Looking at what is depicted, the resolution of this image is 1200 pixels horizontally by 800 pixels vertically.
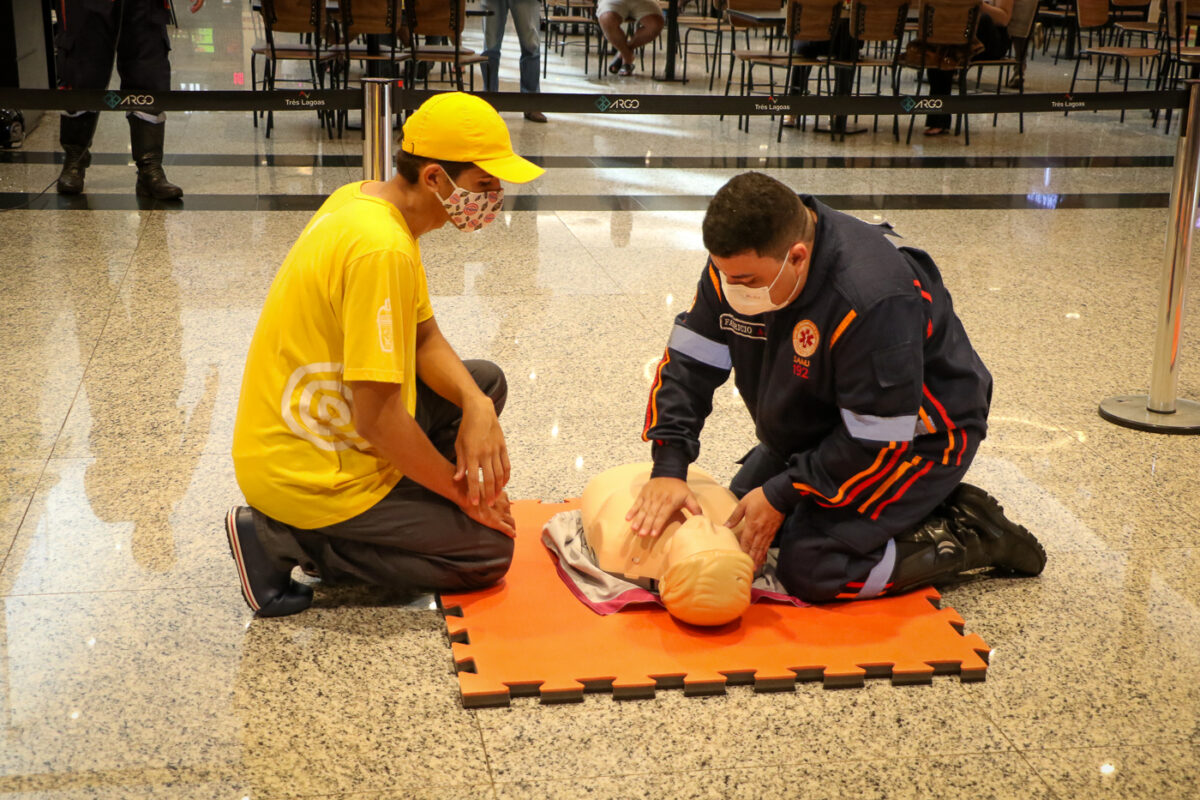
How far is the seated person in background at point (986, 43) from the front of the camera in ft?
27.8

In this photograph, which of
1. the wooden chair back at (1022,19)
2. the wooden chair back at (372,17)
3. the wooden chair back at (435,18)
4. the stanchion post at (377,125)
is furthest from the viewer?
the wooden chair back at (1022,19)

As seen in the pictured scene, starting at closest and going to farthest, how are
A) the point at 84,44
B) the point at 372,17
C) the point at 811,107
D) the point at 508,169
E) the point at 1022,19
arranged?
the point at 508,169, the point at 811,107, the point at 84,44, the point at 372,17, the point at 1022,19

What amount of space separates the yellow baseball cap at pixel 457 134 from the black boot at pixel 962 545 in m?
1.12

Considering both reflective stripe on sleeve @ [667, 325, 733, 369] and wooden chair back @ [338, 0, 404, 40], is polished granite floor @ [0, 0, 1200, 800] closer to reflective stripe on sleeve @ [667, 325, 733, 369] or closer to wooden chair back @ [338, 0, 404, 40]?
reflective stripe on sleeve @ [667, 325, 733, 369]

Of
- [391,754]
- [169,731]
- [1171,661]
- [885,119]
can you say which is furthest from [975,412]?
[885,119]

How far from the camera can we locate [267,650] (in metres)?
2.27

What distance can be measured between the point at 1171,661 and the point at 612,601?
1110mm

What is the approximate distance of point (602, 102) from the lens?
397 cm

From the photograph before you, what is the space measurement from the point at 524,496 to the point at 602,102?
163cm

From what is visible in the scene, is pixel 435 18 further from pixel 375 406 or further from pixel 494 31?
pixel 375 406

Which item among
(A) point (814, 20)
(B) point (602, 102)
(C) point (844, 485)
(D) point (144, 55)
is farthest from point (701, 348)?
(A) point (814, 20)

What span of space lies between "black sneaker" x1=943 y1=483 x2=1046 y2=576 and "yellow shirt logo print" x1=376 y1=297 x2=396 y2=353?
128cm

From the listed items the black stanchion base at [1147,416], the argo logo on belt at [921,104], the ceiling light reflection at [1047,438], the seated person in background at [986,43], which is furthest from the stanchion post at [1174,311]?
the seated person in background at [986,43]

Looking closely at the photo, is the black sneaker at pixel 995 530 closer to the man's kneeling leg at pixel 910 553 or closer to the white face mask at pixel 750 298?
the man's kneeling leg at pixel 910 553
